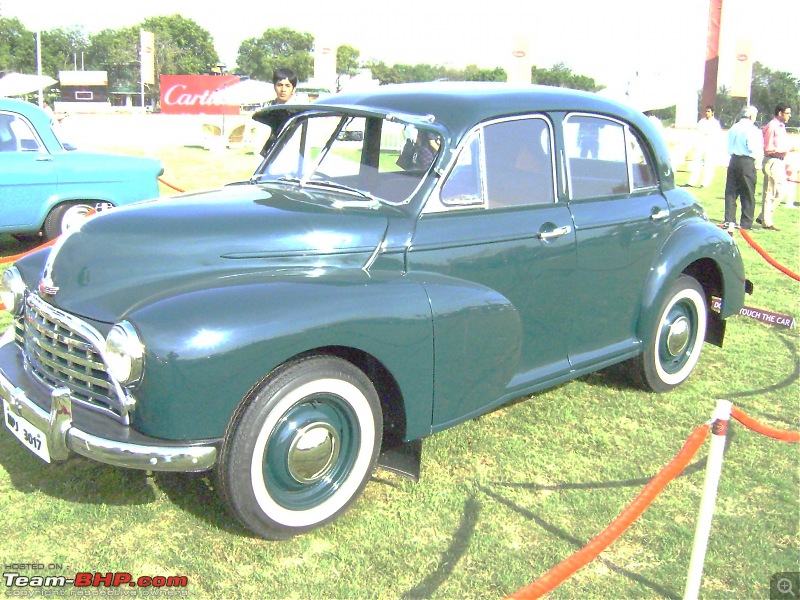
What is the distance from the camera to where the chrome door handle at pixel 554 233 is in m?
3.96

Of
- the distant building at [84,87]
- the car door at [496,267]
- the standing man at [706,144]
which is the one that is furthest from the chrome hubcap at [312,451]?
the distant building at [84,87]

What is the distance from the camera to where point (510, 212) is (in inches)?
153

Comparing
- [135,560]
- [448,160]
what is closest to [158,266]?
[135,560]

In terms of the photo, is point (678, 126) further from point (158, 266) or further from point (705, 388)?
point (158, 266)

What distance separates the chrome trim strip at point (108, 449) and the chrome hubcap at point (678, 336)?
328 cm

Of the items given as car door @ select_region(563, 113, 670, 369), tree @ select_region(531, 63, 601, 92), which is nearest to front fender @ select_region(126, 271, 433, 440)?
car door @ select_region(563, 113, 670, 369)

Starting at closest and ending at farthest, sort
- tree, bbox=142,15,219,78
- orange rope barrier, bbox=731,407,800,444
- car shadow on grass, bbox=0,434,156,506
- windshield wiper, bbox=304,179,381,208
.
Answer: orange rope barrier, bbox=731,407,800,444, car shadow on grass, bbox=0,434,156,506, windshield wiper, bbox=304,179,381,208, tree, bbox=142,15,219,78

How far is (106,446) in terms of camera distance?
2773mm

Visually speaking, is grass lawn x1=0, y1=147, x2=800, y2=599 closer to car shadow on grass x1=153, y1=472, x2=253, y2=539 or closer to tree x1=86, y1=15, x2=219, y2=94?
car shadow on grass x1=153, y1=472, x2=253, y2=539

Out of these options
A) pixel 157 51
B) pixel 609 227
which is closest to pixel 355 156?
pixel 609 227

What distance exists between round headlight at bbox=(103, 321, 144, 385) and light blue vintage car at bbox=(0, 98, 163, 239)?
20.4 ft

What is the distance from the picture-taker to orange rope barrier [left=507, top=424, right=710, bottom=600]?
2.15 m

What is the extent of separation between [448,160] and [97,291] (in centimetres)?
173

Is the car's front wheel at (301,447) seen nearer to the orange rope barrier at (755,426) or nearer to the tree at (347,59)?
the orange rope barrier at (755,426)
